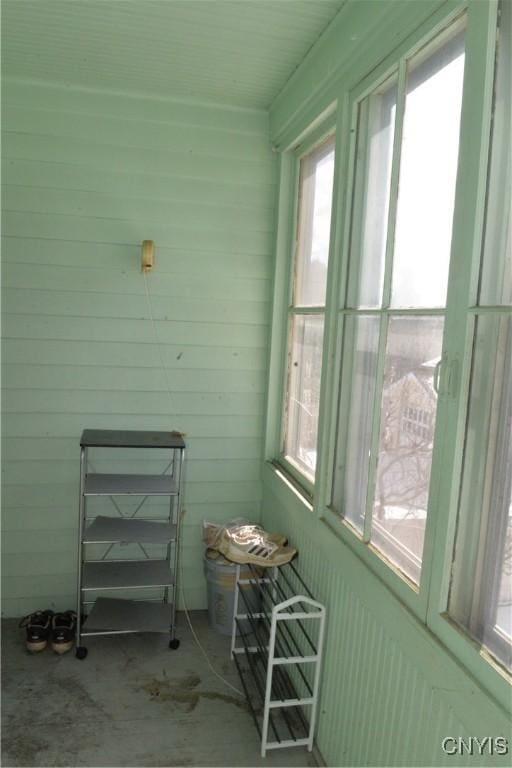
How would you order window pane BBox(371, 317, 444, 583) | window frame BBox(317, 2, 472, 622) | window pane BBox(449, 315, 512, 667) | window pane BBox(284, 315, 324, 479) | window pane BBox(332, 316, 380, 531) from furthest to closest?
1. window pane BBox(284, 315, 324, 479)
2. window pane BBox(332, 316, 380, 531)
3. window pane BBox(371, 317, 444, 583)
4. window frame BBox(317, 2, 472, 622)
5. window pane BBox(449, 315, 512, 667)

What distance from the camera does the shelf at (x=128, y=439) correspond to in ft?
9.31

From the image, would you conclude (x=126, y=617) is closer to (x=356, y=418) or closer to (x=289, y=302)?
(x=356, y=418)

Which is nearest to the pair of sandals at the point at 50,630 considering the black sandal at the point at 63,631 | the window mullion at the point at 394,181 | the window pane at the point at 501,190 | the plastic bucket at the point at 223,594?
the black sandal at the point at 63,631

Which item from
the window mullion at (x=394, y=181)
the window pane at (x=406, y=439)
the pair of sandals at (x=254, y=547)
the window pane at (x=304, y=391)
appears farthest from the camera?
the window pane at (x=304, y=391)

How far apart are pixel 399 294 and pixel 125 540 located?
180cm

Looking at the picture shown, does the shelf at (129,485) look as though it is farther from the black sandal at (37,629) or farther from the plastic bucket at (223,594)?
the black sandal at (37,629)

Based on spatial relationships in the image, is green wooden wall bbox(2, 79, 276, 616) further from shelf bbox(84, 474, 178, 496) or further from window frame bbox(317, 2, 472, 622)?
window frame bbox(317, 2, 472, 622)

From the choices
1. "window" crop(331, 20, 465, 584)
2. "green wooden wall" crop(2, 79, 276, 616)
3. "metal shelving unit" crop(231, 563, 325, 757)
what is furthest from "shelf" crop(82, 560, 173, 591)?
"window" crop(331, 20, 465, 584)

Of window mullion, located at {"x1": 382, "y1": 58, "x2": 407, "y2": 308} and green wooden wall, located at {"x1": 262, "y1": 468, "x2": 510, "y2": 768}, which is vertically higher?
window mullion, located at {"x1": 382, "y1": 58, "x2": 407, "y2": 308}

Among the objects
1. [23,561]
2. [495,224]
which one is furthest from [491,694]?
[23,561]

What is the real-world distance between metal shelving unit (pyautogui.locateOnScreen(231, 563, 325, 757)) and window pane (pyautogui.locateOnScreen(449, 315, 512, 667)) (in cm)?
95

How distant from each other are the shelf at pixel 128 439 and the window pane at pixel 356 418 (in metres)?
0.93

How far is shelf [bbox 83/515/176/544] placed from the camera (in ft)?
9.25

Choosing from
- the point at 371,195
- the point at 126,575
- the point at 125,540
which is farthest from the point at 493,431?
the point at 126,575
